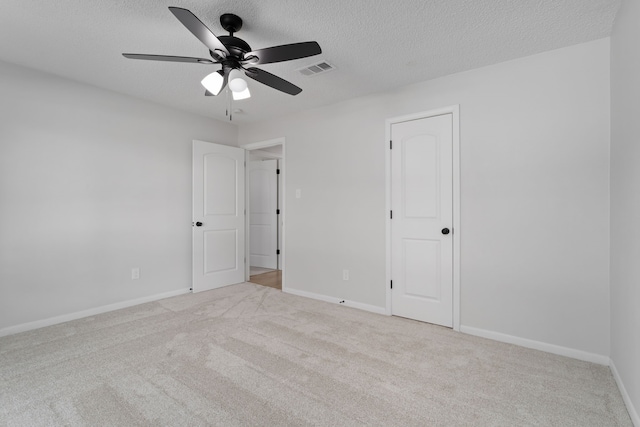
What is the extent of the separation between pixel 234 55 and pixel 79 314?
3069 millimetres

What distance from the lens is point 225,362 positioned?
2.26m

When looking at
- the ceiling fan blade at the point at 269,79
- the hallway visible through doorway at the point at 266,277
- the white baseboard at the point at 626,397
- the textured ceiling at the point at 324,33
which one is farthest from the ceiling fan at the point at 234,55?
the hallway visible through doorway at the point at 266,277

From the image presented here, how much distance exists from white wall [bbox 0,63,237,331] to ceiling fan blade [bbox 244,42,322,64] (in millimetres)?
2377

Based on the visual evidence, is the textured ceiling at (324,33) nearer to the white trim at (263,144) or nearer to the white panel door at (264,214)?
the white trim at (263,144)

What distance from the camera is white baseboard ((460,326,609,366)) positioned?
7.55 ft

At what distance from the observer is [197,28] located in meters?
1.69

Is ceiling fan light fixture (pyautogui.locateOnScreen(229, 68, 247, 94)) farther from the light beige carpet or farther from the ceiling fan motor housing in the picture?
the light beige carpet

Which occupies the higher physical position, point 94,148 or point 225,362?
point 94,148

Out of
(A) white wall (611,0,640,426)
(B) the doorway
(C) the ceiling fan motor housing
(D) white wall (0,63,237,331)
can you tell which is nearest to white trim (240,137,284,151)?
(D) white wall (0,63,237,331)

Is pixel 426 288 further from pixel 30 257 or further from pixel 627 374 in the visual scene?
pixel 30 257

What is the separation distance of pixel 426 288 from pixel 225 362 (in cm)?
199

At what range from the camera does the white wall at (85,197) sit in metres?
2.82

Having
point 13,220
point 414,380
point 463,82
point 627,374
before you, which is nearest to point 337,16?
point 463,82

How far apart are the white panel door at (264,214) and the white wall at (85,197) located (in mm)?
2019
